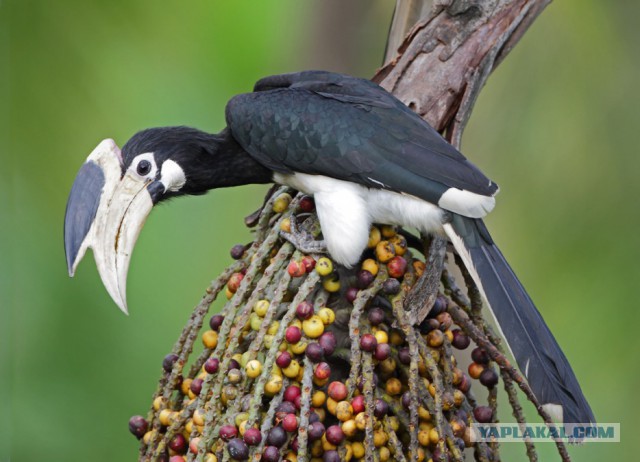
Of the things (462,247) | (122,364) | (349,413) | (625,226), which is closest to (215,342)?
(349,413)

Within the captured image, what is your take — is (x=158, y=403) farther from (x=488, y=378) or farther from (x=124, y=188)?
(x=488, y=378)

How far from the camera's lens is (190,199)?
2.07m

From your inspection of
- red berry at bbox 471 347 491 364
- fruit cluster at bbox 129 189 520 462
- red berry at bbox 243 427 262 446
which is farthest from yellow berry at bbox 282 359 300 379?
red berry at bbox 471 347 491 364

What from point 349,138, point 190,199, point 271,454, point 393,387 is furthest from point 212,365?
point 190,199

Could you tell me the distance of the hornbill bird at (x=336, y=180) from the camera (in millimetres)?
1446

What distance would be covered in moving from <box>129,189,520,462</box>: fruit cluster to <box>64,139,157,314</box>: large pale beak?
0.15 m

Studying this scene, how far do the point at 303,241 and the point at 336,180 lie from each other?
19cm

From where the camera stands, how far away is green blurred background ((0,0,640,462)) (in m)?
1.88

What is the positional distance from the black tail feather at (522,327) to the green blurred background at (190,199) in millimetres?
516

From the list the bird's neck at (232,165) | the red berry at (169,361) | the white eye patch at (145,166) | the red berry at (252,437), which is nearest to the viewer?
the red berry at (252,437)

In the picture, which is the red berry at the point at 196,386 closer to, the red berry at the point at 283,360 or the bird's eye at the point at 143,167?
the red berry at the point at 283,360

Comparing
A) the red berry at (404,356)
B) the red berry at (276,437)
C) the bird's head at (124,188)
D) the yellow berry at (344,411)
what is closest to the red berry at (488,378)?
the red berry at (404,356)

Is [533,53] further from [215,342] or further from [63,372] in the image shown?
[63,372]

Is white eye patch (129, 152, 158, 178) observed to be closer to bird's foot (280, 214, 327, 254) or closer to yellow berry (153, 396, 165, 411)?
bird's foot (280, 214, 327, 254)
